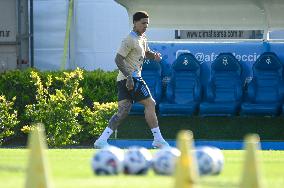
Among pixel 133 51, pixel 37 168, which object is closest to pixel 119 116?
pixel 133 51

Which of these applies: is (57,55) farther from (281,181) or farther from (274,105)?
(281,181)

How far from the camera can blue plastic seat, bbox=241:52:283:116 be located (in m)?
18.3

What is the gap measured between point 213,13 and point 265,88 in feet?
6.32

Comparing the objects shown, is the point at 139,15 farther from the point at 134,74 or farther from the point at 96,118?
the point at 96,118

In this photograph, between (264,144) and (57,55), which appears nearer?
(264,144)

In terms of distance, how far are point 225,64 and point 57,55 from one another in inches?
208

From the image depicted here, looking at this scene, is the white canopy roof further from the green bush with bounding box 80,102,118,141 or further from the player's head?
the player's head

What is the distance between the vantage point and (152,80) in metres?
18.6

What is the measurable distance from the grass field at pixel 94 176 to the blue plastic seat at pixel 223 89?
6.51 meters

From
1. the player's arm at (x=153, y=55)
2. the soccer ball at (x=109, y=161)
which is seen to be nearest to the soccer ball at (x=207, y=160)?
the soccer ball at (x=109, y=161)

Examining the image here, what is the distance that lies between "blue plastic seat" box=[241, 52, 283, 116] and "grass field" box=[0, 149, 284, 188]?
21.0 ft

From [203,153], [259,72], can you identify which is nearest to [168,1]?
[259,72]

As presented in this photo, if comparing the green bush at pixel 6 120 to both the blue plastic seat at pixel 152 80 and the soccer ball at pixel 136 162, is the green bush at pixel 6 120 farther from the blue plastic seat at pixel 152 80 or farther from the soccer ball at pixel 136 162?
the soccer ball at pixel 136 162

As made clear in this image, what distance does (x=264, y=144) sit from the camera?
59.1 ft
